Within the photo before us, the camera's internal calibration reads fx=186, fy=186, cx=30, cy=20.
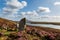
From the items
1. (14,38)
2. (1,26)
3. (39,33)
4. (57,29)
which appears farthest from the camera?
(57,29)

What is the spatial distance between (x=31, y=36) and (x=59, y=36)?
2406mm

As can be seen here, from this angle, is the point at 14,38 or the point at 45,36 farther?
the point at 45,36

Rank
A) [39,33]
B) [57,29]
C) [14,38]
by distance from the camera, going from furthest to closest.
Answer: [57,29] < [39,33] < [14,38]

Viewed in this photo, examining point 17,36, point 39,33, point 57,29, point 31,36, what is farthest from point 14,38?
point 57,29

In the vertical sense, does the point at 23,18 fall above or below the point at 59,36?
above

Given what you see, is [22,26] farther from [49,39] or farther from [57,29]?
[57,29]

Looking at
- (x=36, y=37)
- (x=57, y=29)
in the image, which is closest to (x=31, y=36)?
(x=36, y=37)

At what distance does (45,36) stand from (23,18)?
2.85 meters

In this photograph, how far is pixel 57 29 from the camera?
2144 cm

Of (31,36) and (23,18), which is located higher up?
(23,18)

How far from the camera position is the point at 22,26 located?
1747 centimetres

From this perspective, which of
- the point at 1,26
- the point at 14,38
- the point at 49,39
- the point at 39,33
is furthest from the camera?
the point at 1,26

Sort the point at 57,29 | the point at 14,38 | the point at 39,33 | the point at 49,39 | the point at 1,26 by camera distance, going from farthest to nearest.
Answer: the point at 57,29
the point at 1,26
the point at 39,33
the point at 49,39
the point at 14,38

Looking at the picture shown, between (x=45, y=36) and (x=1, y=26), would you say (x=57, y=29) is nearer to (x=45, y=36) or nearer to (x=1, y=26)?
(x=45, y=36)
